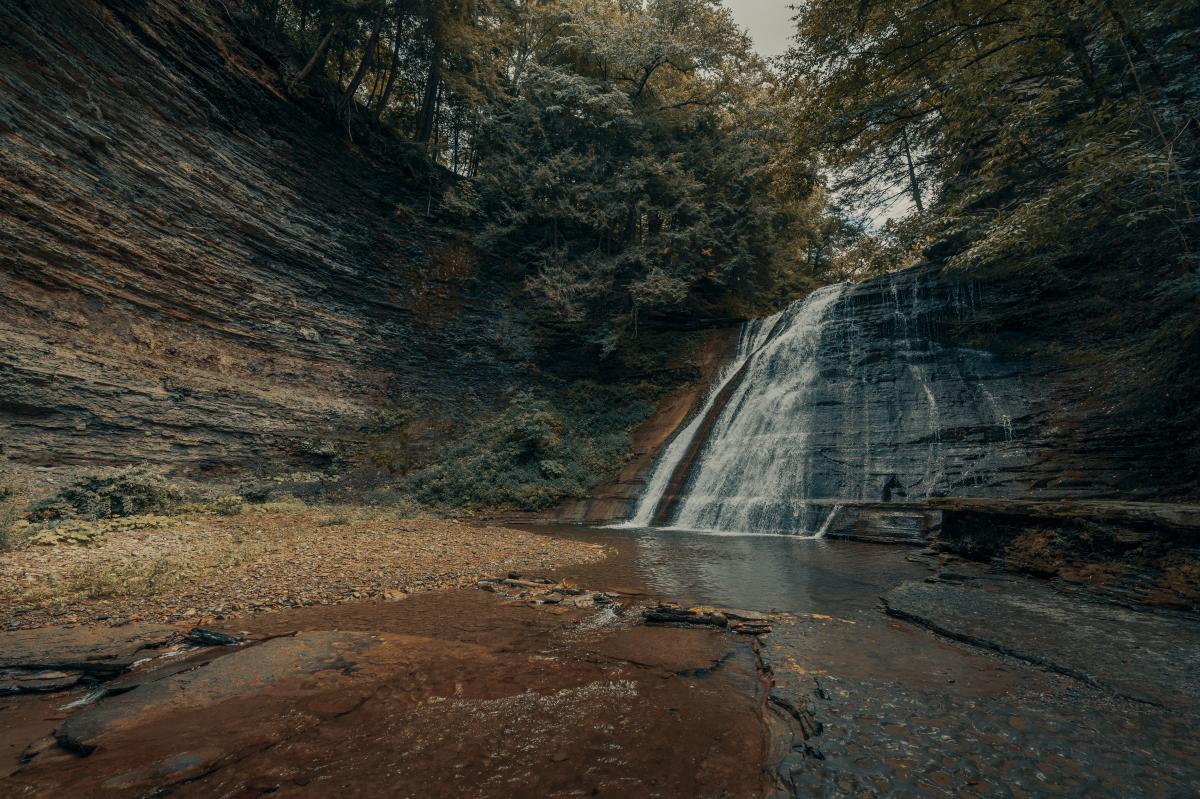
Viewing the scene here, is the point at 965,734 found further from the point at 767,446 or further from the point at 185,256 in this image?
the point at 185,256

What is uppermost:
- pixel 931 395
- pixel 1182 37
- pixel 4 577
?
pixel 1182 37

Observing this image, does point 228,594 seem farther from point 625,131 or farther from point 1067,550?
point 625,131

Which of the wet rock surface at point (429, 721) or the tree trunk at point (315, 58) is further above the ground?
the tree trunk at point (315, 58)

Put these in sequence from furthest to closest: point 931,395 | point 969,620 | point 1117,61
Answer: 1. point 931,395
2. point 1117,61
3. point 969,620

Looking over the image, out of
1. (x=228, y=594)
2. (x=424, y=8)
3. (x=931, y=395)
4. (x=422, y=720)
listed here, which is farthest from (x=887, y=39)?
(x=424, y=8)

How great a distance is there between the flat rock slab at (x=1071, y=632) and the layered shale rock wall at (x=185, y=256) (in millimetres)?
13492

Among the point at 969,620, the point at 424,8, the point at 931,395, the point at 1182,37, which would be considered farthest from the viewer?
the point at 424,8

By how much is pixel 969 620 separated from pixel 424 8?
2127 cm

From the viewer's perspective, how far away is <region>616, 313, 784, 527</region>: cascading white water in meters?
12.0

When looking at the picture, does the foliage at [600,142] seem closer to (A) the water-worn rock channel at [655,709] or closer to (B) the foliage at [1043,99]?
(B) the foliage at [1043,99]

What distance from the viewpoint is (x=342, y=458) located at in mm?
13711

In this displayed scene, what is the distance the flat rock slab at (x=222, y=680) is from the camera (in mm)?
2413

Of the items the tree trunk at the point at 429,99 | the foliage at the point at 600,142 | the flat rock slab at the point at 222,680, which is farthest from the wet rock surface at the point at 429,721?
the tree trunk at the point at 429,99

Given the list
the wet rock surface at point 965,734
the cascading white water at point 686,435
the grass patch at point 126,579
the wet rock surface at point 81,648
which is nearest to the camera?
the wet rock surface at point 965,734
